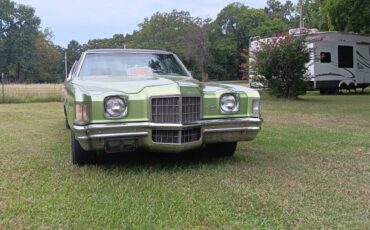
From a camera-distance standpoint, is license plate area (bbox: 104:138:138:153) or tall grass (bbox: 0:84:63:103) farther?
tall grass (bbox: 0:84:63:103)

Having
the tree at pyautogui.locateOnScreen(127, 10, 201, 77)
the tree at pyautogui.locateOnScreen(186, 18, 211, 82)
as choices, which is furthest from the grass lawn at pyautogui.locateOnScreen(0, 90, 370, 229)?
the tree at pyautogui.locateOnScreen(127, 10, 201, 77)

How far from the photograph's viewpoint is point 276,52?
55.5ft

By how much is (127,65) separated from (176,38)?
60941mm

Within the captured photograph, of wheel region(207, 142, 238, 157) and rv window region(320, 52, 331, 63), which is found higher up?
rv window region(320, 52, 331, 63)

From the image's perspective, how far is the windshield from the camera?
19.4ft

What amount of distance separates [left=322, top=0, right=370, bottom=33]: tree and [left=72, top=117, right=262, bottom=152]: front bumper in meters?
16.1

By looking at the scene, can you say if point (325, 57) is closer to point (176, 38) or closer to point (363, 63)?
point (363, 63)

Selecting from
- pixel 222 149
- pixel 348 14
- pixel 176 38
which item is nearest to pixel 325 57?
pixel 348 14

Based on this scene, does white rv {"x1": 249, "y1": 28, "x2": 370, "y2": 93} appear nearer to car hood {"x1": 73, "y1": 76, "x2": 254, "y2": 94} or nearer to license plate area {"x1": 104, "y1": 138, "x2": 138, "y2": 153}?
car hood {"x1": 73, "y1": 76, "x2": 254, "y2": 94}

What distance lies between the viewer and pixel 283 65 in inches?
666

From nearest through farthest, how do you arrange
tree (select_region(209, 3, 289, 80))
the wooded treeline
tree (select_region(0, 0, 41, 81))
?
the wooded treeline
tree (select_region(209, 3, 289, 80))
tree (select_region(0, 0, 41, 81))

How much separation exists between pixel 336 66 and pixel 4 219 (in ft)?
64.1

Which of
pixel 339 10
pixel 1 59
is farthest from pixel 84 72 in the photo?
pixel 1 59

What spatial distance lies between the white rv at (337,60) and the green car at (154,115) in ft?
47.7
